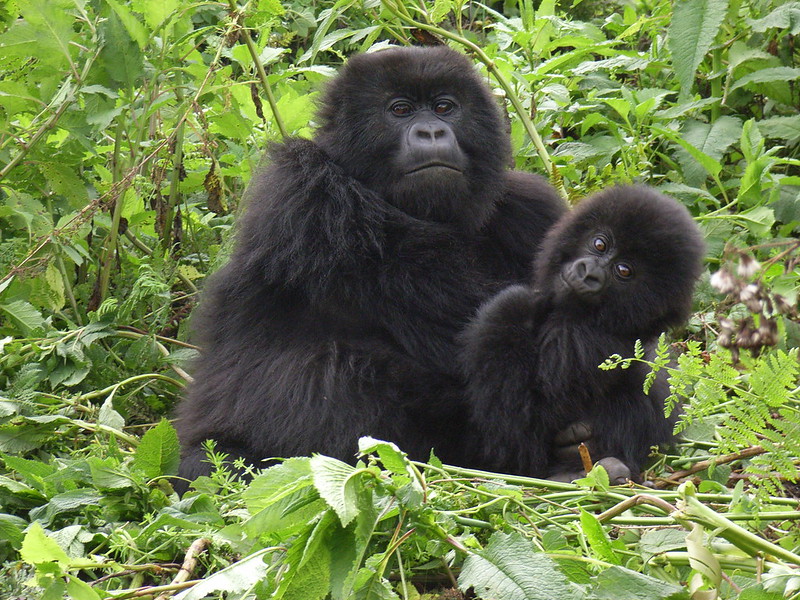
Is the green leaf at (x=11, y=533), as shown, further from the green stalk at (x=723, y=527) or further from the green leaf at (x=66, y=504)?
the green stalk at (x=723, y=527)

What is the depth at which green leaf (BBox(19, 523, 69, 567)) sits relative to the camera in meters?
1.97

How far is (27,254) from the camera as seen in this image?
13.1 feet

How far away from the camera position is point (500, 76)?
165 inches

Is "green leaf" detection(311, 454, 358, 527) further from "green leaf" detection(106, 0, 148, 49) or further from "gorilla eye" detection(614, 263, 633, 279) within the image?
"green leaf" detection(106, 0, 148, 49)

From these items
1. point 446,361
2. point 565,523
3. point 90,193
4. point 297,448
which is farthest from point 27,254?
point 565,523

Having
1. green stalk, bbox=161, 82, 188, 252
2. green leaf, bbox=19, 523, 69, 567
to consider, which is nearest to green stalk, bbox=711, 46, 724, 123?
green stalk, bbox=161, 82, 188, 252

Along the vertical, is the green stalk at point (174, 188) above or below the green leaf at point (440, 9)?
below

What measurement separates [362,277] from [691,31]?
192 cm

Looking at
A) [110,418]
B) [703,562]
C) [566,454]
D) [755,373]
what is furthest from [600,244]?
[110,418]

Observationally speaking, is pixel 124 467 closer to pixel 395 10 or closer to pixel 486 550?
pixel 486 550

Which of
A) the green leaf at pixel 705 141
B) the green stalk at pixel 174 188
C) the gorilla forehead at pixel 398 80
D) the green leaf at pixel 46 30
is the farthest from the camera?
Answer: the green leaf at pixel 705 141

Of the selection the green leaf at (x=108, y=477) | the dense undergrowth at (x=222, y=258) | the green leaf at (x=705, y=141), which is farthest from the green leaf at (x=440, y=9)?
the green leaf at (x=108, y=477)

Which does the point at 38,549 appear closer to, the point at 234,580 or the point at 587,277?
the point at 234,580

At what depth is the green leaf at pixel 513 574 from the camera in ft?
5.85
